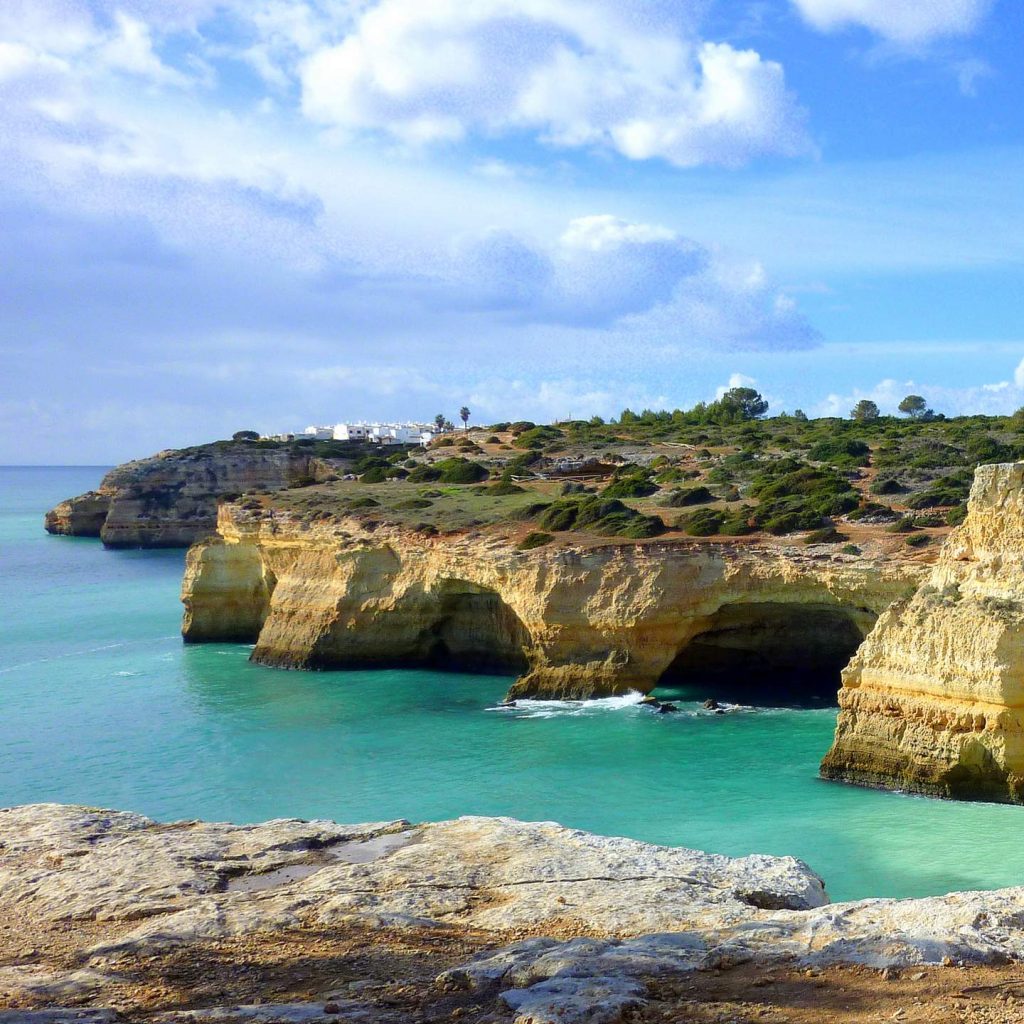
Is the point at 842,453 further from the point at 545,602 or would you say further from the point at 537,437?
the point at 537,437

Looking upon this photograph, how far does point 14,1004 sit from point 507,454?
180 feet

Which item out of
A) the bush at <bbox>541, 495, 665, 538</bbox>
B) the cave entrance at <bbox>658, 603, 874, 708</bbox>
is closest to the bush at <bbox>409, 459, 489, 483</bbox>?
the bush at <bbox>541, 495, 665, 538</bbox>

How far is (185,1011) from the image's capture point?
7879 mm

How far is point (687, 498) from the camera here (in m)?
39.2

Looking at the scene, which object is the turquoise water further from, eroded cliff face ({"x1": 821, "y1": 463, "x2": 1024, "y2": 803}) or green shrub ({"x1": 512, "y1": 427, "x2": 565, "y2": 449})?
green shrub ({"x1": 512, "y1": 427, "x2": 565, "y2": 449})

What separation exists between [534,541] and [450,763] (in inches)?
357

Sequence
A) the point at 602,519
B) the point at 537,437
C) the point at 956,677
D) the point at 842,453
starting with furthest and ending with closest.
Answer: the point at 537,437 < the point at 842,453 < the point at 602,519 < the point at 956,677

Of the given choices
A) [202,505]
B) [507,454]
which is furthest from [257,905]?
[202,505]

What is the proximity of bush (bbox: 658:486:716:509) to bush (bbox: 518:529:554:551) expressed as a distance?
269 inches

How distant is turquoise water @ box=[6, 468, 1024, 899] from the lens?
1908 centimetres

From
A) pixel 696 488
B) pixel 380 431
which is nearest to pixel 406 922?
pixel 696 488

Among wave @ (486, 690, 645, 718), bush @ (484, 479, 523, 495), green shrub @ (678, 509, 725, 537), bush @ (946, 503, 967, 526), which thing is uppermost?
bush @ (484, 479, 523, 495)

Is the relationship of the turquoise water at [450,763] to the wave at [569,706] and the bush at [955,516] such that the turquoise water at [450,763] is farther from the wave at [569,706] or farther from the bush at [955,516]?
the bush at [955,516]

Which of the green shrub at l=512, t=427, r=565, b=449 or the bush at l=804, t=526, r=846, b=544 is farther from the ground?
the green shrub at l=512, t=427, r=565, b=449
